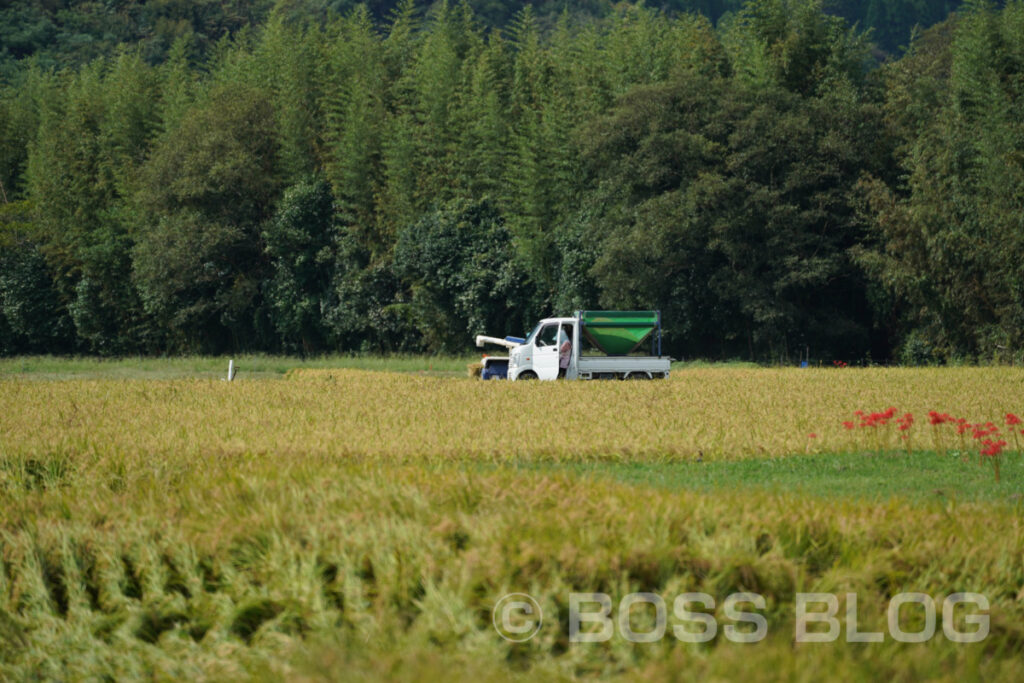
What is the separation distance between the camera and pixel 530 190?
1559 inches

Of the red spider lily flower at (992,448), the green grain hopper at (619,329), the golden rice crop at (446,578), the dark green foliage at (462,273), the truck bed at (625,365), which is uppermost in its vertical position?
the dark green foliage at (462,273)

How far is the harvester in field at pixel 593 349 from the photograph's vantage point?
71.7ft

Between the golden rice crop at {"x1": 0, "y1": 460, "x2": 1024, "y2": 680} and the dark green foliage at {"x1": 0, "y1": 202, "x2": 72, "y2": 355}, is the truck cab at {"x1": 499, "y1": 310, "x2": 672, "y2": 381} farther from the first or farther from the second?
the dark green foliage at {"x1": 0, "y1": 202, "x2": 72, "y2": 355}

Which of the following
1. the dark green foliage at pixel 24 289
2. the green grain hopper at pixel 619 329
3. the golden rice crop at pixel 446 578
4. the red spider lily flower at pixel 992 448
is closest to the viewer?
the golden rice crop at pixel 446 578

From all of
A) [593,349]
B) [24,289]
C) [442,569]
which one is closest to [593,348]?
[593,349]

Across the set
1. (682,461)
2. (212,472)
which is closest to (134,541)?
(212,472)

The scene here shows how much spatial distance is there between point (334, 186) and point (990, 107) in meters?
27.3

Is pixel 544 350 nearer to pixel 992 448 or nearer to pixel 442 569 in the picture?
pixel 992 448

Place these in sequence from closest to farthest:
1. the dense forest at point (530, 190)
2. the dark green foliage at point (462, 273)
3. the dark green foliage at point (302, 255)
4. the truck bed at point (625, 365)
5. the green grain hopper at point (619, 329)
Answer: the truck bed at point (625, 365) < the green grain hopper at point (619, 329) < the dense forest at point (530, 190) < the dark green foliage at point (462, 273) < the dark green foliage at point (302, 255)

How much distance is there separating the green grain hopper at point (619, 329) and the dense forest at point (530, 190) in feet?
37.9

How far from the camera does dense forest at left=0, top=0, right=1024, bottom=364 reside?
104 ft

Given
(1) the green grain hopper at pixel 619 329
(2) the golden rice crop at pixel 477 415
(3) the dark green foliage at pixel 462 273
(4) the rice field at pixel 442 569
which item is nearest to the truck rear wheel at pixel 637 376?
(1) the green grain hopper at pixel 619 329

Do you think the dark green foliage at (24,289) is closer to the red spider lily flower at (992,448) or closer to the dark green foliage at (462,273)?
the dark green foliage at (462,273)

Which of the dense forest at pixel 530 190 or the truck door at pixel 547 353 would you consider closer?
the truck door at pixel 547 353
